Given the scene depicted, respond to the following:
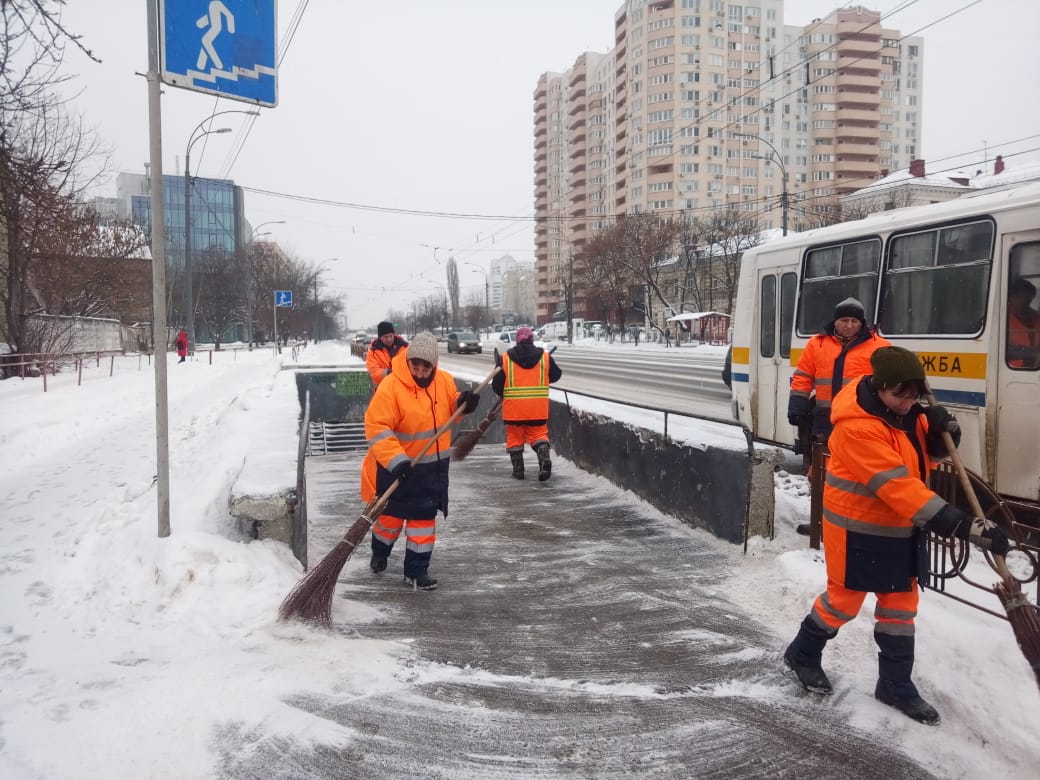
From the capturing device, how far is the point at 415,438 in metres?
4.81

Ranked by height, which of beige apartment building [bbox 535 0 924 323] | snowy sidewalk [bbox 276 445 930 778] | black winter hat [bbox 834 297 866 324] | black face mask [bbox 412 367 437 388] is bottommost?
snowy sidewalk [bbox 276 445 930 778]

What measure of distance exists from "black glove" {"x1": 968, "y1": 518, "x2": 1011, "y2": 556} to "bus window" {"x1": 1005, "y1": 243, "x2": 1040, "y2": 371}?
4.13 m

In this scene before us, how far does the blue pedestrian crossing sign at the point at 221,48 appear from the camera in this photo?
15.6 feet

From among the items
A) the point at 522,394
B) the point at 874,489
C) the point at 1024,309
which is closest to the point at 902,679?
the point at 874,489

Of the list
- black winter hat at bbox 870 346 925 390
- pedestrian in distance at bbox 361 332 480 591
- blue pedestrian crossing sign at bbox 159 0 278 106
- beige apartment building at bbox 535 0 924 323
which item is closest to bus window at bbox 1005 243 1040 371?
black winter hat at bbox 870 346 925 390

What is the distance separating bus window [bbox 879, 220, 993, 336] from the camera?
6.98 metres

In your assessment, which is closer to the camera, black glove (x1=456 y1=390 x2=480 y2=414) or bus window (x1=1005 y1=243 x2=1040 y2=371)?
black glove (x1=456 y1=390 x2=480 y2=414)

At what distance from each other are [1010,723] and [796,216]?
3069 inches

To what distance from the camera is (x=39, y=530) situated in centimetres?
605

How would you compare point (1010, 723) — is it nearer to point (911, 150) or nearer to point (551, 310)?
point (551, 310)

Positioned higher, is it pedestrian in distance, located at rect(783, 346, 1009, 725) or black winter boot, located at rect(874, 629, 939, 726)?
pedestrian in distance, located at rect(783, 346, 1009, 725)

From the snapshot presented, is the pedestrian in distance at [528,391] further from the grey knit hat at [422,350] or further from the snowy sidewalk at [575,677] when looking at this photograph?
the grey knit hat at [422,350]

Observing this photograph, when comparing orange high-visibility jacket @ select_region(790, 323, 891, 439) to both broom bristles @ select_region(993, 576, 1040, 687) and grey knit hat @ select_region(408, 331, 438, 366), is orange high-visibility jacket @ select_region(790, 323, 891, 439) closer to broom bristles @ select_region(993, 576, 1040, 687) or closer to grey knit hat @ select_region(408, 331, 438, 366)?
broom bristles @ select_region(993, 576, 1040, 687)

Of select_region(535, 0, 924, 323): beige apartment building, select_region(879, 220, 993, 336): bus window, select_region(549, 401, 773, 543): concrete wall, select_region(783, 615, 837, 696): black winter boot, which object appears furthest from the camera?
select_region(535, 0, 924, 323): beige apartment building
